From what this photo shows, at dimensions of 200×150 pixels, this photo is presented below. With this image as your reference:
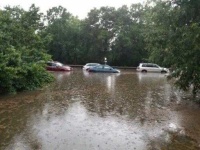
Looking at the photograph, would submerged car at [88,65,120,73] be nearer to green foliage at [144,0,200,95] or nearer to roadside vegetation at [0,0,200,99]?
roadside vegetation at [0,0,200,99]

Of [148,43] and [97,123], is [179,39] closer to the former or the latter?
[148,43]

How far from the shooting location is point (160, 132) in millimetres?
8820

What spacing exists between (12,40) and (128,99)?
9441 millimetres

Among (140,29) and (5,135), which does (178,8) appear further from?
(140,29)

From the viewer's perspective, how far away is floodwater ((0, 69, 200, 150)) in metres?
7.51

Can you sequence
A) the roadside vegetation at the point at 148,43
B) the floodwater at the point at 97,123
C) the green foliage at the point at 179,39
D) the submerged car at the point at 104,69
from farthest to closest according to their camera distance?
the submerged car at the point at 104,69 → the roadside vegetation at the point at 148,43 → the green foliage at the point at 179,39 → the floodwater at the point at 97,123

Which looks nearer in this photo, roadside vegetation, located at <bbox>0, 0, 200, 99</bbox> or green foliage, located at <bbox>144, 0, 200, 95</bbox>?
green foliage, located at <bbox>144, 0, 200, 95</bbox>

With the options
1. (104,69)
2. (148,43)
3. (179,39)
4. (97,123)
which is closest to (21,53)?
(148,43)

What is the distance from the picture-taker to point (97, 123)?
9.74 meters

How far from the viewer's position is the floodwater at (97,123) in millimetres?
7508

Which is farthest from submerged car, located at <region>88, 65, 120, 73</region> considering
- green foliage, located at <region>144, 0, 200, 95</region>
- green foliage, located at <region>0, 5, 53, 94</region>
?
green foliage, located at <region>144, 0, 200, 95</region>

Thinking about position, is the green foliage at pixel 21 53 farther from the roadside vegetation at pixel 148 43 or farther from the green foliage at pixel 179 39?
the green foliage at pixel 179 39

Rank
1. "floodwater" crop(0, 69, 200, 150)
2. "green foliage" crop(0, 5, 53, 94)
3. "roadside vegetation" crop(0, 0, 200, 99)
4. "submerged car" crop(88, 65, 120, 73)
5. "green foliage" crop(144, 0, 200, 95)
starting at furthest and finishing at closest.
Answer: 1. "submerged car" crop(88, 65, 120, 73)
2. "green foliage" crop(0, 5, 53, 94)
3. "roadside vegetation" crop(0, 0, 200, 99)
4. "green foliage" crop(144, 0, 200, 95)
5. "floodwater" crop(0, 69, 200, 150)

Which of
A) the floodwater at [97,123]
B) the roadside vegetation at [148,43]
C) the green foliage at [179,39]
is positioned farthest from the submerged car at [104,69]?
the floodwater at [97,123]
